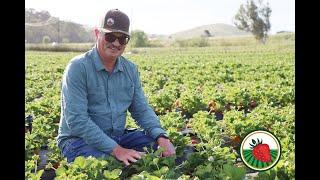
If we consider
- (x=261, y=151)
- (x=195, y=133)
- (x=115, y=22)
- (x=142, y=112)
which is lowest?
(x=195, y=133)

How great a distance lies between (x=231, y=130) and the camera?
4.11 meters

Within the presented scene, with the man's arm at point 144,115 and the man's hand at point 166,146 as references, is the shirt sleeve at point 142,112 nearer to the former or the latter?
the man's arm at point 144,115

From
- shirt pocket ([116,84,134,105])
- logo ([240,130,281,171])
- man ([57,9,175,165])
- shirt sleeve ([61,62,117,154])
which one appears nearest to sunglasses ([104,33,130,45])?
man ([57,9,175,165])

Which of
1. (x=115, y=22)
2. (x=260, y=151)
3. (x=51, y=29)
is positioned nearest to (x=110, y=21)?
(x=115, y=22)

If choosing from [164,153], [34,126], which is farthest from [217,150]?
[34,126]

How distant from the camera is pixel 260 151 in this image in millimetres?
2740

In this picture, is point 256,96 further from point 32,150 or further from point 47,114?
point 32,150

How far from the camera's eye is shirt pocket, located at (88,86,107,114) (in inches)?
138

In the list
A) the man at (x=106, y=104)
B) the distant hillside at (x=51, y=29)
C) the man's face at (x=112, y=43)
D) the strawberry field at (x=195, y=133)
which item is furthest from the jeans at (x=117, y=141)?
the distant hillside at (x=51, y=29)

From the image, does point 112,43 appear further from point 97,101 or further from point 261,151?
point 261,151

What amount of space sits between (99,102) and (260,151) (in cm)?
123

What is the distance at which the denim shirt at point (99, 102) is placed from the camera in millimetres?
3316

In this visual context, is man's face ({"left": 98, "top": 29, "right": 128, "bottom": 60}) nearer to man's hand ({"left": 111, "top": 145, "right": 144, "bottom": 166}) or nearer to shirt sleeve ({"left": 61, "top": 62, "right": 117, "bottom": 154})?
shirt sleeve ({"left": 61, "top": 62, "right": 117, "bottom": 154})
